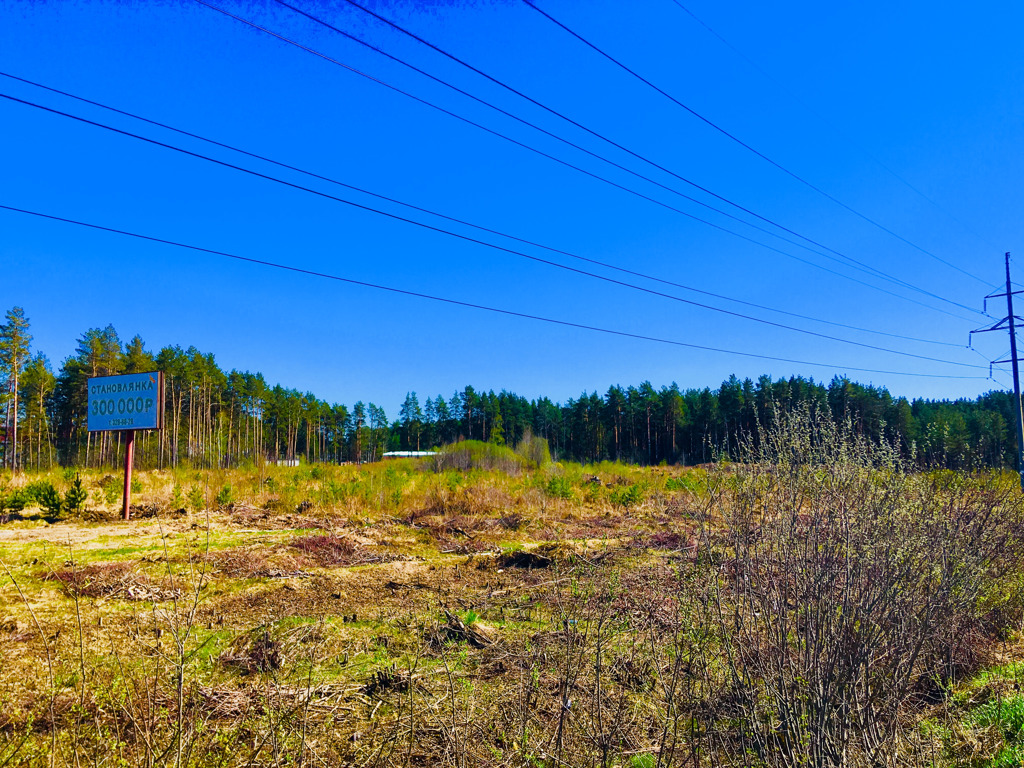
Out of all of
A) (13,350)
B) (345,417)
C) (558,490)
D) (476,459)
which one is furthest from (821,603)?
(345,417)

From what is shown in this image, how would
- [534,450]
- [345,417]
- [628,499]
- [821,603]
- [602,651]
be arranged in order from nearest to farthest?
[821,603]
[602,651]
[628,499]
[534,450]
[345,417]

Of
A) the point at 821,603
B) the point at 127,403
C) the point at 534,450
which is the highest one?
the point at 127,403

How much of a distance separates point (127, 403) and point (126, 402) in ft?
0.21

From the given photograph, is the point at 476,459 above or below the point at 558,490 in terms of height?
above

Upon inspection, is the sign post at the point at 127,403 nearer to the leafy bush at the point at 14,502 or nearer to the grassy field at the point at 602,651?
the leafy bush at the point at 14,502

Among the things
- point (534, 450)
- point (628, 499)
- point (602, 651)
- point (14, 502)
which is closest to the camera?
point (602, 651)

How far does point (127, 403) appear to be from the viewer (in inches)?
548

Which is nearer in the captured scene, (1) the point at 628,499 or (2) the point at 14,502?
(2) the point at 14,502

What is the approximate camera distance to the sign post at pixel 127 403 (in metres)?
13.5

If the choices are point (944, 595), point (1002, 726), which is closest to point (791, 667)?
point (944, 595)

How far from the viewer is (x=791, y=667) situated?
2.92m

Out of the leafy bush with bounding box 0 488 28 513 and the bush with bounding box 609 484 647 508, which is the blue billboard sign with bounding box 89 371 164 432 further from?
the bush with bounding box 609 484 647 508

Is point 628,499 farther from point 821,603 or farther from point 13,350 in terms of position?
point 13,350

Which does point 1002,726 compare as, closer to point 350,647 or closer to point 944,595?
→ point 944,595
